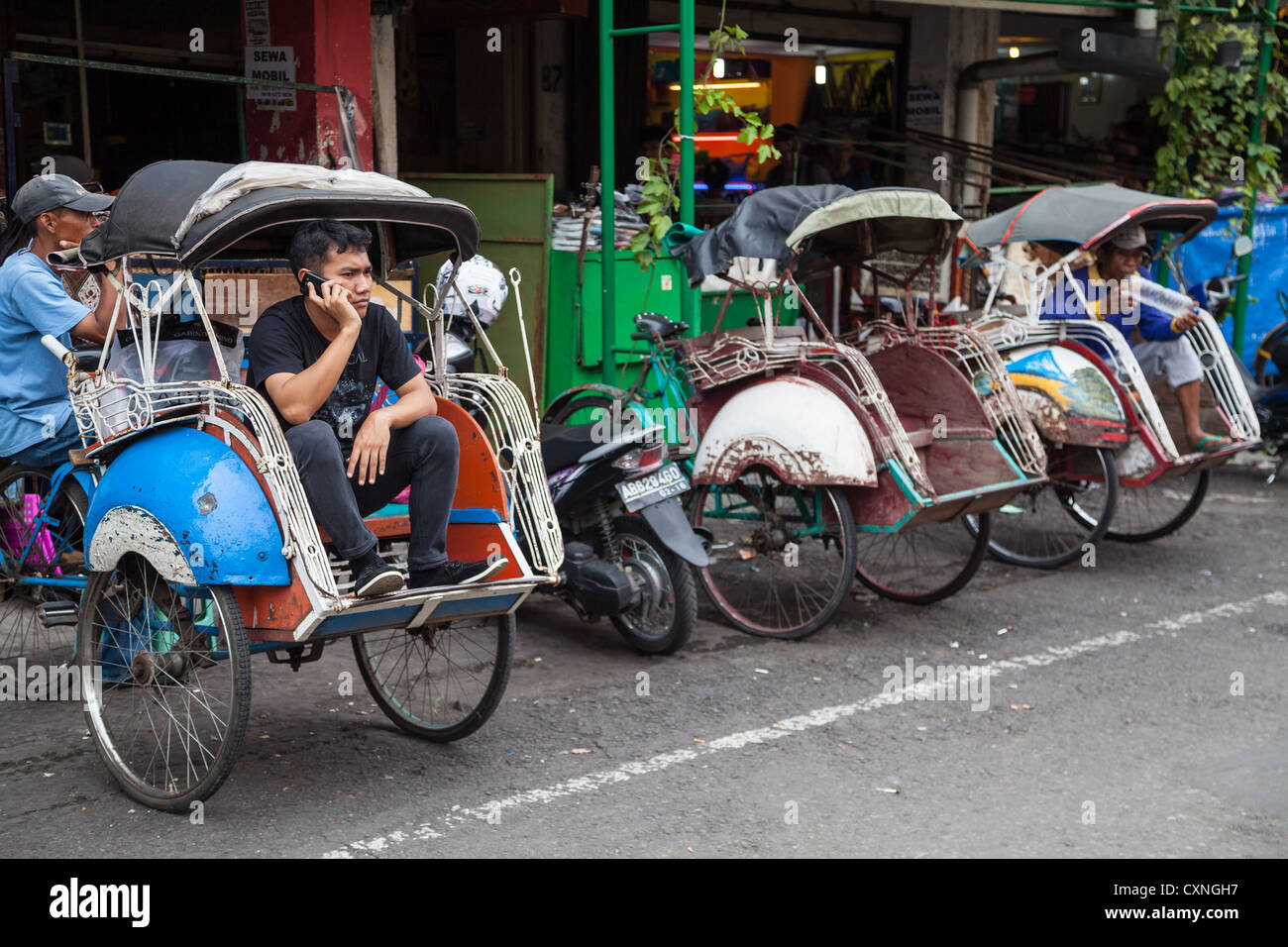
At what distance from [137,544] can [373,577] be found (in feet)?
2.63

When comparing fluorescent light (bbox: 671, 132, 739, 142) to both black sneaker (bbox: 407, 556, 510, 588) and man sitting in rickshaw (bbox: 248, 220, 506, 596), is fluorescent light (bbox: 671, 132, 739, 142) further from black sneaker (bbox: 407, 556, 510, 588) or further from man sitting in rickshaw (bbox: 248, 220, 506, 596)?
black sneaker (bbox: 407, 556, 510, 588)

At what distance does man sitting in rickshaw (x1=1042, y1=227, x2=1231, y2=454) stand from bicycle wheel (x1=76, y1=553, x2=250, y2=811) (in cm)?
550

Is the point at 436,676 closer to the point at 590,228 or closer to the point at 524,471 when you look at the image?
the point at 524,471

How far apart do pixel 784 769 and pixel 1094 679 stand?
1848 mm

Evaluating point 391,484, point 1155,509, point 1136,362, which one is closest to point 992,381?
point 1136,362

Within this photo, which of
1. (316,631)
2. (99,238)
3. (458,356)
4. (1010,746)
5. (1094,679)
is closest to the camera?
(316,631)

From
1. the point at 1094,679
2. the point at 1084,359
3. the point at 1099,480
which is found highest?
the point at 1084,359

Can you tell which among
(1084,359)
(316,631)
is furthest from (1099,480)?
(316,631)

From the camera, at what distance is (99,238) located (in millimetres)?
4613

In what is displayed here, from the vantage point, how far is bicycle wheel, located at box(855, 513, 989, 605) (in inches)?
269

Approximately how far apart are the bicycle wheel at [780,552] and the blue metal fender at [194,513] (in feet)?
9.37

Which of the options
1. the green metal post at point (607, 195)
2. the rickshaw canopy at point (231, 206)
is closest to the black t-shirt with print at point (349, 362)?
the rickshaw canopy at point (231, 206)

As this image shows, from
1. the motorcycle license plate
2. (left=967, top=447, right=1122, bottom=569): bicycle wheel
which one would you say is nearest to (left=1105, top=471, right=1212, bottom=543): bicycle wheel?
(left=967, top=447, right=1122, bottom=569): bicycle wheel

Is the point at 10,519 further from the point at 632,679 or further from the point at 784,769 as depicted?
the point at 784,769
